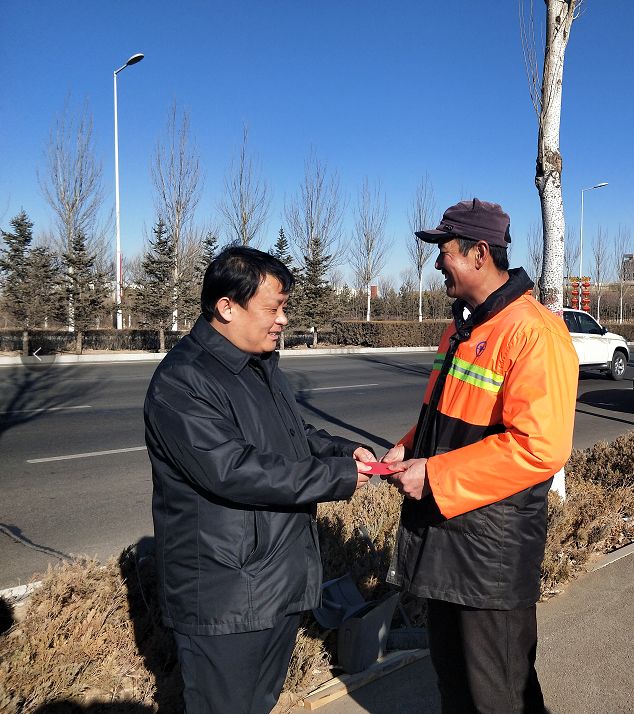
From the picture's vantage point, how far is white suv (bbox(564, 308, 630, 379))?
16859 mm

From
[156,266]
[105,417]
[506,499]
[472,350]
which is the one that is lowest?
[105,417]

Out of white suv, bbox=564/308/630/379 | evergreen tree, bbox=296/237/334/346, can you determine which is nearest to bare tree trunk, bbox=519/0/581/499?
white suv, bbox=564/308/630/379

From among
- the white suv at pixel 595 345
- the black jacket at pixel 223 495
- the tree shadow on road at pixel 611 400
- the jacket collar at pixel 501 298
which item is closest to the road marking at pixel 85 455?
the black jacket at pixel 223 495

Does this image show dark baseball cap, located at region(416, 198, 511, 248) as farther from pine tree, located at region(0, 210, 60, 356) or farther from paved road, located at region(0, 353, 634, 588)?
pine tree, located at region(0, 210, 60, 356)

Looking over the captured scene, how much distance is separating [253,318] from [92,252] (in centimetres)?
3290

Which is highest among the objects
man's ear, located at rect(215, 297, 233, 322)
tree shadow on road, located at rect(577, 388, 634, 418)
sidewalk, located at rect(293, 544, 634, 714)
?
man's ear, located at rect(215, 297, 233, 322)

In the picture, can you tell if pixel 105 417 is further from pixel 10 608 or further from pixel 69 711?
pixel 69 711

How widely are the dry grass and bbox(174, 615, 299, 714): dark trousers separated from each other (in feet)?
2.39

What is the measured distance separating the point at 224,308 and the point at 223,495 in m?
→ 0.64

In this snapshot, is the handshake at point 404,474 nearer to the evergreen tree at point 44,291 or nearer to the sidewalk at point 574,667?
the sidewalk at point 574,667

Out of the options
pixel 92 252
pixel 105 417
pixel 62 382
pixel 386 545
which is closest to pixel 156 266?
pixel 92 252

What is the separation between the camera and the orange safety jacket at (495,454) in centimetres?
204

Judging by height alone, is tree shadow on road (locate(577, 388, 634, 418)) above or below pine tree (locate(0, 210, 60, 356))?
below

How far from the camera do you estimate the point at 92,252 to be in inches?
1293
